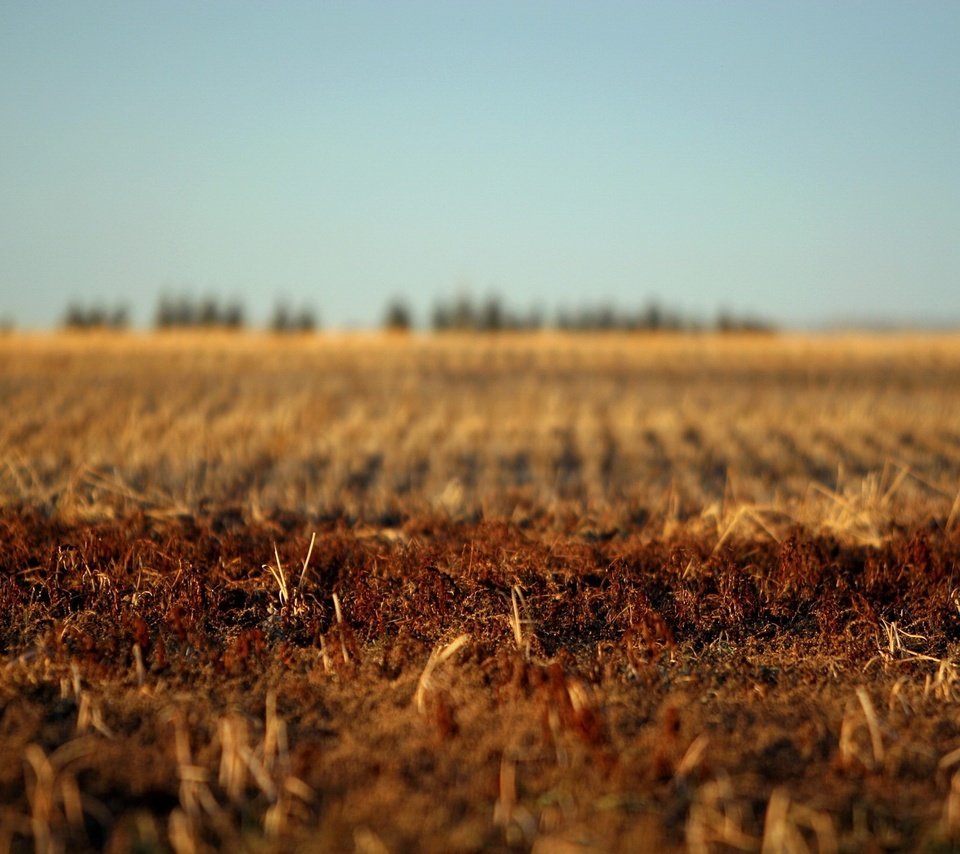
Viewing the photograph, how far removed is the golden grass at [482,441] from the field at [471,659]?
0.09m

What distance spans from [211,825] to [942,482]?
7.22 metres

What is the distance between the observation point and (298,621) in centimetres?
462

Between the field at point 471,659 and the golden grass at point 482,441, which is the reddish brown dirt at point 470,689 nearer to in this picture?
the field at point 471,659

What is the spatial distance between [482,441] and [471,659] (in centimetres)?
621

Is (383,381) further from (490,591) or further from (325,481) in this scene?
(490,591)

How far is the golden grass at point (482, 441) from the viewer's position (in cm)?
661

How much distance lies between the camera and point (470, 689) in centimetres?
403

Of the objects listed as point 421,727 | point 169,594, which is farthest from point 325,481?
point 421,727

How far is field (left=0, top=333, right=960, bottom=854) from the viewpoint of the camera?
10.1 feet

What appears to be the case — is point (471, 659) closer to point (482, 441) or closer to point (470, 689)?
point (470, 689)

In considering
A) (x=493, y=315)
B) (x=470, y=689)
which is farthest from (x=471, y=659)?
(x=493, y=315)

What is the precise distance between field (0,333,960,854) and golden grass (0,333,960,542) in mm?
88

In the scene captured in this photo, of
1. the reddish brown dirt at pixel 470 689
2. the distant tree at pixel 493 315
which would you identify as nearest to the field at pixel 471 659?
the reddish brown dirt at pixel 470 689

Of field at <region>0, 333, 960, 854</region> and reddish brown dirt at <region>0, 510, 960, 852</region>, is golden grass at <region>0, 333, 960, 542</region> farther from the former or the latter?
reddish brown dirt at <region>0, 510, 960, 852</region>
